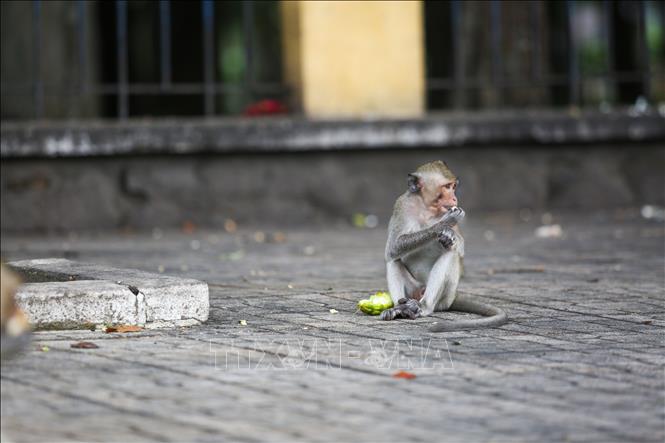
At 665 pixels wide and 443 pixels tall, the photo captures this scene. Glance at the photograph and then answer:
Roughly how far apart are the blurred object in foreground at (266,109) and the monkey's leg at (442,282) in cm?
531

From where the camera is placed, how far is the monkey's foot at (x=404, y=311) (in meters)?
6.27

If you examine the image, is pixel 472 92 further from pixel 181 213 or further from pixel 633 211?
pixel 181 213

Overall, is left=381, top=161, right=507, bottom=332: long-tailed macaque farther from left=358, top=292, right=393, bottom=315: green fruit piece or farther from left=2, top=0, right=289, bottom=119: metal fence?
left=2, top=0, right=289, bottom=119: metal fence

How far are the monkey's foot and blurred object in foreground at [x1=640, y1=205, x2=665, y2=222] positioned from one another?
18.2 feet

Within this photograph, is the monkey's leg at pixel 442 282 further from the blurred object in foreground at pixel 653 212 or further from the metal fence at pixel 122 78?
the blurred object in foreground at pixel 653 212

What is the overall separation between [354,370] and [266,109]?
21.8 ft

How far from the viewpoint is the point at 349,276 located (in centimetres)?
813

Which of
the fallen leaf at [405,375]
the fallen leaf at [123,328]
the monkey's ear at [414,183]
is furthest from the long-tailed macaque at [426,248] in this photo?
the fallen leaf at [405,375]

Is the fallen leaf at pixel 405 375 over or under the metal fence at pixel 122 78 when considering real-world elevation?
under

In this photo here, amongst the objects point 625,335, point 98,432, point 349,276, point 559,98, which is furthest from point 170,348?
point 559,98

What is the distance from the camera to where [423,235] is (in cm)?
617

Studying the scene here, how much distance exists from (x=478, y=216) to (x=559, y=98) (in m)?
3.57

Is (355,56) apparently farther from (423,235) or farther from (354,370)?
(354,370)

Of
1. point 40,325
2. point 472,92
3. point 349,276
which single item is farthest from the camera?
point 472,92
